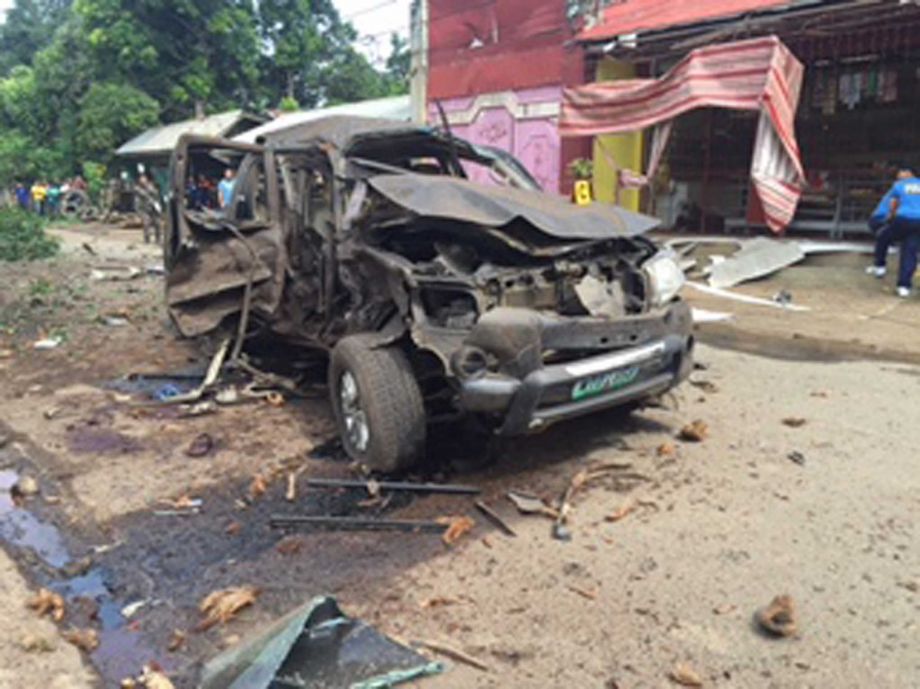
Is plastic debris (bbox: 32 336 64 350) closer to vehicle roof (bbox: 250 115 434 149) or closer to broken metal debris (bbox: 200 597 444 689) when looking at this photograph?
vehicle roof (bbox: 250 115 434 149)

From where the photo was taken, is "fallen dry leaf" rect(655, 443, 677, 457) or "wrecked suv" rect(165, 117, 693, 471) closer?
"wrecked suv" rect(165, 117, 693, 471)

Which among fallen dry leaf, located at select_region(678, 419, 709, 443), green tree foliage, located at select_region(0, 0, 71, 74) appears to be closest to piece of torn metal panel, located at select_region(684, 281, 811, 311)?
fallen dry leaf, located at select_region(678, 419, 709, 443)

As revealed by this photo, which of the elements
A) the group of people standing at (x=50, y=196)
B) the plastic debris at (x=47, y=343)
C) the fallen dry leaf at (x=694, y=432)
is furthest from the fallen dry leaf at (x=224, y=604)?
the group of people standing at (x=50, y=196)

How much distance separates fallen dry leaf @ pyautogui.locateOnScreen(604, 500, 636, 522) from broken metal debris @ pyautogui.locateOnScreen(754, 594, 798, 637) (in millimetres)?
890

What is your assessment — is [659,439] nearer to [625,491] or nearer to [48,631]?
[625,491]

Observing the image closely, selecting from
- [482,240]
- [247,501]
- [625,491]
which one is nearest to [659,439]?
[625,491]

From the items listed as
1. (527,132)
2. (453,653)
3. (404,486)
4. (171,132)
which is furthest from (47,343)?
(171,132)

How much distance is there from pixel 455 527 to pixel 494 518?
0.22m

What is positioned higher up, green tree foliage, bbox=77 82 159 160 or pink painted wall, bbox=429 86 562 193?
green tree foliage, bbox=77 82 159 160

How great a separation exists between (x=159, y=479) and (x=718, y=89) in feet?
29.9

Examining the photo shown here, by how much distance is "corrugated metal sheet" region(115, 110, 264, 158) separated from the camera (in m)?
25.7

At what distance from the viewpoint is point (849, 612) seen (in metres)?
2.88

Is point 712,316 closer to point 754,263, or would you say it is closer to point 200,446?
point 754,263

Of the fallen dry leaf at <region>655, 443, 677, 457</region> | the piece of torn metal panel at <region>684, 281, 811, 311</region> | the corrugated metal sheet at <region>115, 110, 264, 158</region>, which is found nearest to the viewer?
the fallen dry leaf at <region>655, 443, 677, 457</region>
